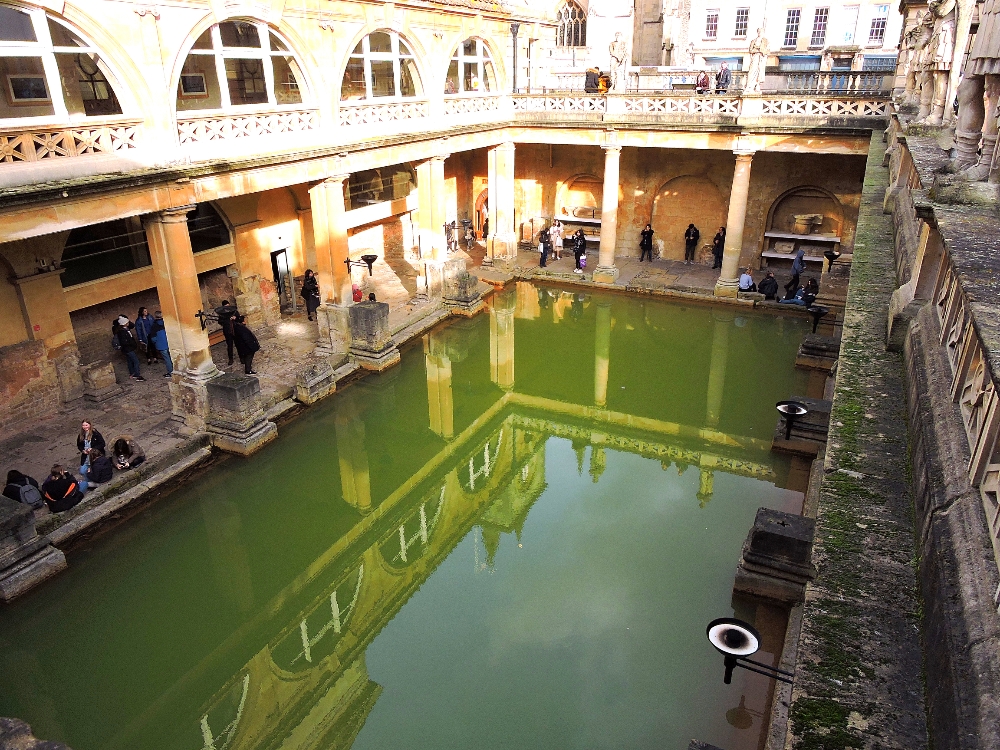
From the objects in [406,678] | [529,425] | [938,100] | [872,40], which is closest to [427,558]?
[406,678]

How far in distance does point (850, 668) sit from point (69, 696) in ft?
24.7

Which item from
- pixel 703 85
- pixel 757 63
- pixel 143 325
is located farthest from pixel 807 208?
pixel 143 325

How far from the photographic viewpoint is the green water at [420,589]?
22.7 feet

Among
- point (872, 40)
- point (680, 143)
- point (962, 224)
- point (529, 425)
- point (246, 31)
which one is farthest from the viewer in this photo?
point (872, 40)

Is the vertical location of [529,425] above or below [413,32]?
below

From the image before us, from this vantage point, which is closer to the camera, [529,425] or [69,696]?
[69,696]

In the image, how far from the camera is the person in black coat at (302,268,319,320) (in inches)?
→ 640

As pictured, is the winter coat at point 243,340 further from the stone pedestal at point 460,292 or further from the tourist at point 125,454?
the stone pedestal at point 460,292

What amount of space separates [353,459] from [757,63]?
12.9 metres

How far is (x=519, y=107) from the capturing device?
19.7m

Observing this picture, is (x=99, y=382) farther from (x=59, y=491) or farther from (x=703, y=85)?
(x=703, y=85)

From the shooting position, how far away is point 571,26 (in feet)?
104

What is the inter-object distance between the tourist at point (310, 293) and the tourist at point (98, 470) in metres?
7.08

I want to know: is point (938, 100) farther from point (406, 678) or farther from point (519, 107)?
point (519, 107)
